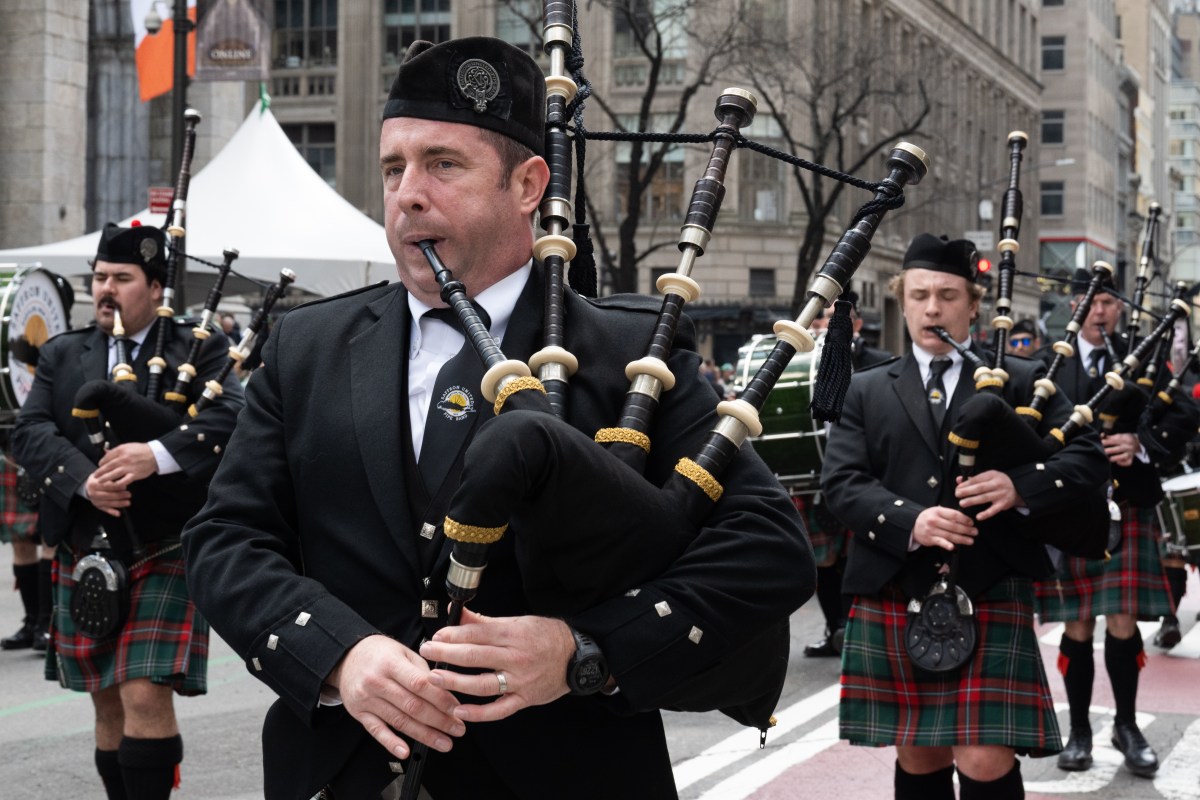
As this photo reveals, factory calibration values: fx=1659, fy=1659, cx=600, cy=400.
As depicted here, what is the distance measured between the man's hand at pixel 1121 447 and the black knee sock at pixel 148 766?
14.2ft

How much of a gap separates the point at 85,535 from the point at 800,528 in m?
3.63

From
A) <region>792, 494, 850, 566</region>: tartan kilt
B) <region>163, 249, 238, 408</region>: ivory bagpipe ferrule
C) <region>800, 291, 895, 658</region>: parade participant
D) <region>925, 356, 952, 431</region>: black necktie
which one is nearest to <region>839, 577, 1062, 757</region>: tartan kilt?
<region>925, 356, 952, 431</region>: black necktie

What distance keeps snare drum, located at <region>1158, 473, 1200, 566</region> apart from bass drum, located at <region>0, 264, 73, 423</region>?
6078 millimetres

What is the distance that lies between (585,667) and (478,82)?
83 centimetres

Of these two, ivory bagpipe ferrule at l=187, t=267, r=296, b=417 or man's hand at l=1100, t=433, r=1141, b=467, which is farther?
man's hand at l=1100, t=433, r=1141, b=467

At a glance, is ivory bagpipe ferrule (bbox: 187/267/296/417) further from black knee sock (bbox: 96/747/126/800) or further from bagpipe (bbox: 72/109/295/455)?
black knee sock (bbox: 96/747/126/800)

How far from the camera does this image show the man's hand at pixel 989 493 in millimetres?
4746

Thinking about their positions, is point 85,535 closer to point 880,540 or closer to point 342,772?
point 880,540

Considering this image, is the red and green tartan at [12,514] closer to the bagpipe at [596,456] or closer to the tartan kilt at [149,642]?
the tartan kilt at [149,642]

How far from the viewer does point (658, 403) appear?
7.69 ft

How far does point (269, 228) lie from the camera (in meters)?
15.1

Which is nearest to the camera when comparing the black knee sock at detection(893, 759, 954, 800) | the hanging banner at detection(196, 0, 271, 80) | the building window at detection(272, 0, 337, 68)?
the black knee sock at detection(893, 759, 954, 800)

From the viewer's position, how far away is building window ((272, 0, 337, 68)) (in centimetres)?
4375

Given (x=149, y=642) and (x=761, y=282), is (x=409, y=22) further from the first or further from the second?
(x=149, y=642)
